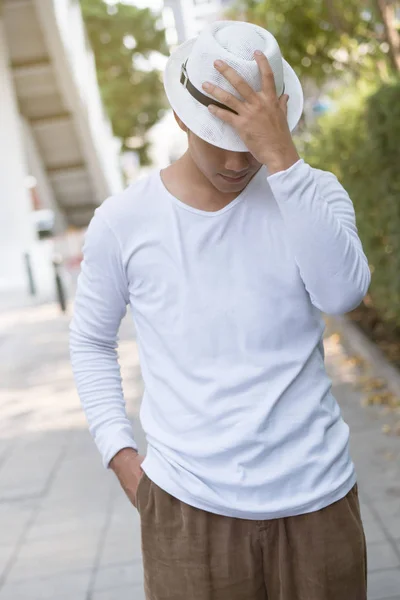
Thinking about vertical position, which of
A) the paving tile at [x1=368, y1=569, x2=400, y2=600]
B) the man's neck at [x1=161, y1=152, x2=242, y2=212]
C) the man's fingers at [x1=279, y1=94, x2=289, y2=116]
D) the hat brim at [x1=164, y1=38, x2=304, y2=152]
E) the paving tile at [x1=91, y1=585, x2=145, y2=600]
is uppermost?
the man's fingers at [x1=279, y1=94, x2=289, y2=116]

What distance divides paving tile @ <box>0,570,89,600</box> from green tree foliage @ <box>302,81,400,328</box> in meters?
3.55

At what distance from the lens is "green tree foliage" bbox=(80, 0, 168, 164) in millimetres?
40781

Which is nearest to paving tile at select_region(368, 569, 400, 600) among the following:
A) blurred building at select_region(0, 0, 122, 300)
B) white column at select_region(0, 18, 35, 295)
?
blurred building at select_region(0, 0, 122, 300)

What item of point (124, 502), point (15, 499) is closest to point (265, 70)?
point (124, 502)

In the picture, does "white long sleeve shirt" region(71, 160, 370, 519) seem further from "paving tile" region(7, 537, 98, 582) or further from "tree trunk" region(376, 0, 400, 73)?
"tree trunk" region(376, 0, 400, 73)

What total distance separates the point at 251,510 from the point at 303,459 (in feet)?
0.49

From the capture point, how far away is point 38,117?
23938 mm

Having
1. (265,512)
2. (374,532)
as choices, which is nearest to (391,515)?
(374,532)

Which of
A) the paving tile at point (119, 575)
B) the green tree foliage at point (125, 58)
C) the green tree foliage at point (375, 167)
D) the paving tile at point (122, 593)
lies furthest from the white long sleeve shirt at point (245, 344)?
the green tree foliage at point (125, 58)

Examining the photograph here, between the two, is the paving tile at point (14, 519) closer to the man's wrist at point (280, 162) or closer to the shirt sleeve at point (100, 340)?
the shirt sleeve at point (100, 340)

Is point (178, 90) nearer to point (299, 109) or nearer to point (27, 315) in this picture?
point (299, 109)

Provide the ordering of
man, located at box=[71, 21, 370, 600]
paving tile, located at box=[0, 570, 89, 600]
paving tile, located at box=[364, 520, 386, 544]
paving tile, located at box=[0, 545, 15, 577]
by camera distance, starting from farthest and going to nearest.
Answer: paving tile, located at box=[0, 545, 15, 577] < paving tile, located at box=[364, 520, 386, 544] < paving tile, located at box=[0, 570, 89, 600] < man, located at box=[71, 21, 370, 600]

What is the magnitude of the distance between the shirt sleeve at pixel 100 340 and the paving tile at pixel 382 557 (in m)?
2.35

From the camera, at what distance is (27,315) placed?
14586mm
